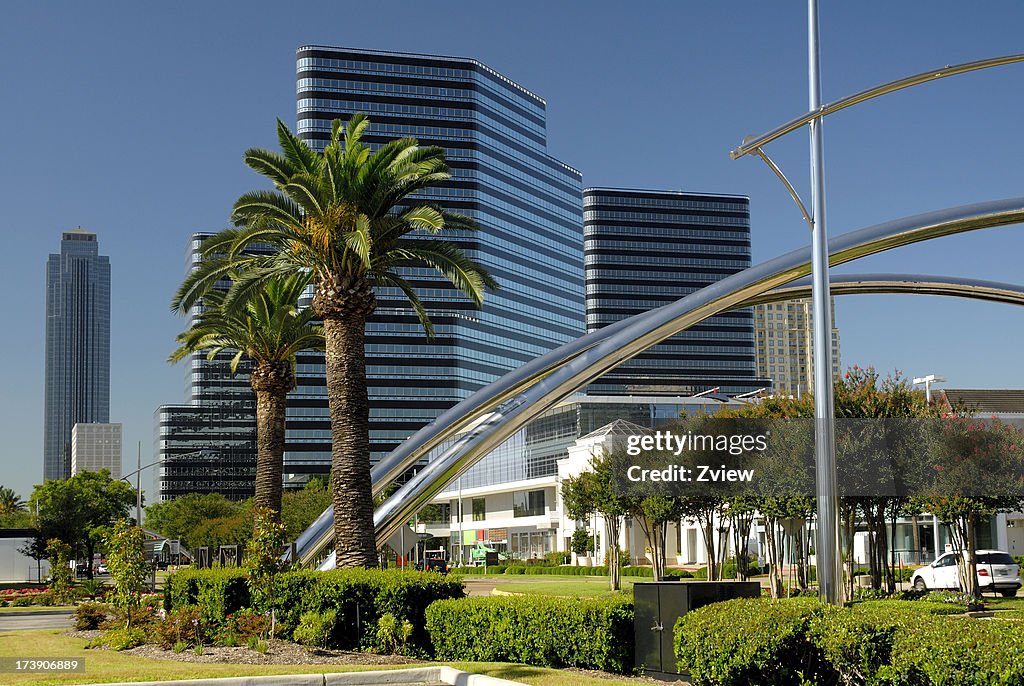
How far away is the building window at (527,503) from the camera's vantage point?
97.1m

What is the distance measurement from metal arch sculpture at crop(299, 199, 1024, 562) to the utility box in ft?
45.6

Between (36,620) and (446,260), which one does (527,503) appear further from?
(446,260)

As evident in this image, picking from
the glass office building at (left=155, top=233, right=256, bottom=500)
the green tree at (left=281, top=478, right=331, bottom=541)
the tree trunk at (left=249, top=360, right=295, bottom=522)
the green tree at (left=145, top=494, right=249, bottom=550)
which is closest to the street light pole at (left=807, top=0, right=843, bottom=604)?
the tree trunk at (left=249, top=360, right=295, bottom=522)

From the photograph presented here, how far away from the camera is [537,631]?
1695 cm

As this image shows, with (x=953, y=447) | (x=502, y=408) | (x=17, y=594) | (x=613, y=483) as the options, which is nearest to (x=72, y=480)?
(x=17, y=594)

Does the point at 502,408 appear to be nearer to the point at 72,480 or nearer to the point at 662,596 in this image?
the point at 662,596

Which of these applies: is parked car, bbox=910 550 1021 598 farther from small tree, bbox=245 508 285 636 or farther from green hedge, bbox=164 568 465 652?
small tree, bbox=245 508 285 636

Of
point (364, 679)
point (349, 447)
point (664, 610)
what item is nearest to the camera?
point (664, 610)

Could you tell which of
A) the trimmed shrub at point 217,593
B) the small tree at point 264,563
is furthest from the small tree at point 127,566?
the small tree at point 264,563

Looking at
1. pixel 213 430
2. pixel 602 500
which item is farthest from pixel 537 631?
pixel 213 430

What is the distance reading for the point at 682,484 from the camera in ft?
138

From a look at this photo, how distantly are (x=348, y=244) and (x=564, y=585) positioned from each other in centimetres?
3064

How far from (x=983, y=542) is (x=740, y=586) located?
5679 cm

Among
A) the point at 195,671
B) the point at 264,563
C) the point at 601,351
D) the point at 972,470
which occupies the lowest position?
the point at 195,671
